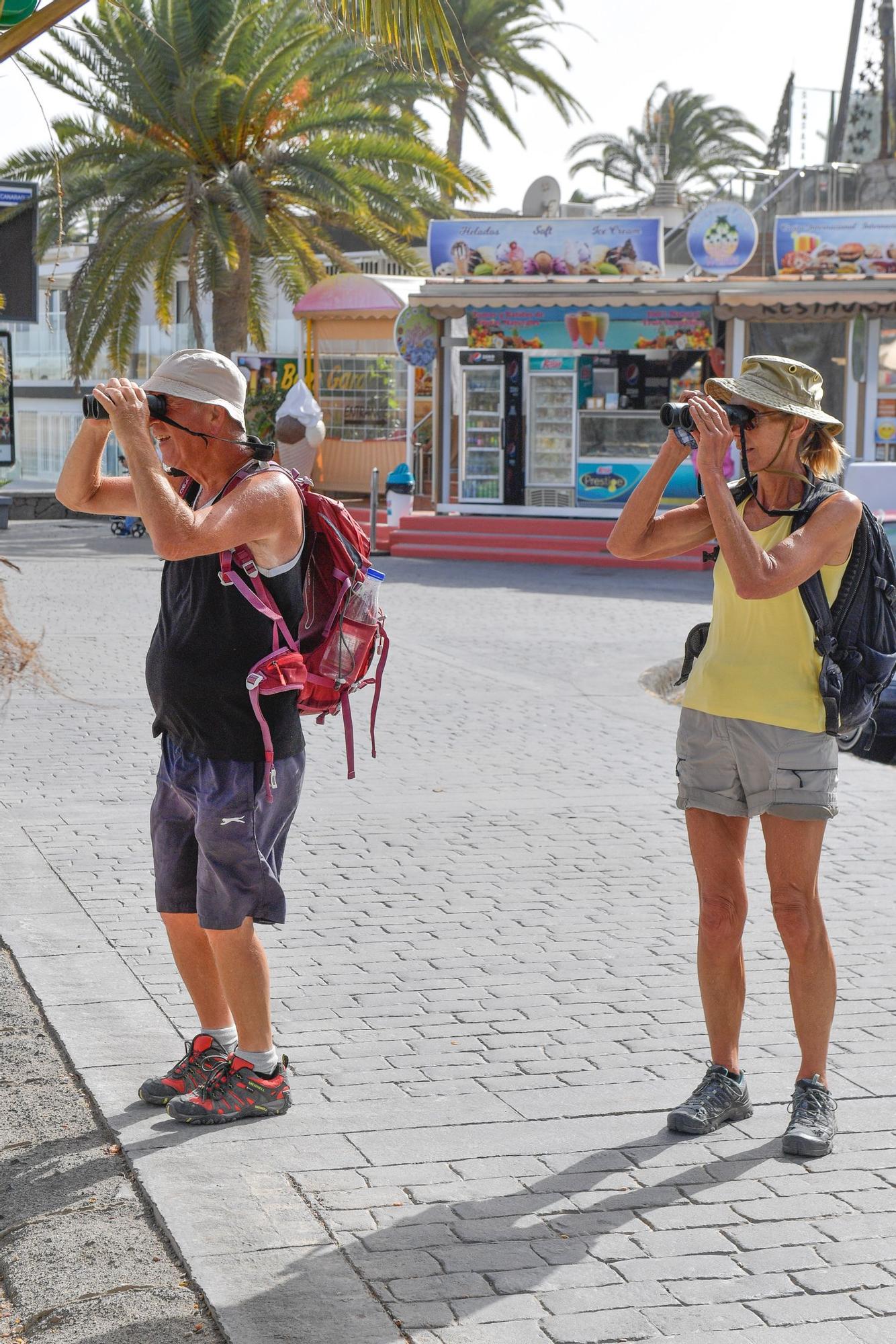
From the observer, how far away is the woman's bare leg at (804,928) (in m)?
3.90

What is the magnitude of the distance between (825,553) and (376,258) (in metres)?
30.7

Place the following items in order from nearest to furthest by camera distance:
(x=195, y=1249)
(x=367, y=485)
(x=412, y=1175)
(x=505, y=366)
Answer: (x=195, y=1249) < (x=412, y=1175) < (x=505, y=366) < (x=367, y=485)

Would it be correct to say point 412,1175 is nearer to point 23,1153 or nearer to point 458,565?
point 23,1153

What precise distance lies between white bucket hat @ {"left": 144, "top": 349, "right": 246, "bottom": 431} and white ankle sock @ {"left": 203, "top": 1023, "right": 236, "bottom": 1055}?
1617mm

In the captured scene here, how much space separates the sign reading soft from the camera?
73.7 ft

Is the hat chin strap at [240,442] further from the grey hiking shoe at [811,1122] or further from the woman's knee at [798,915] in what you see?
the grey hiking shoe at [811,1122]

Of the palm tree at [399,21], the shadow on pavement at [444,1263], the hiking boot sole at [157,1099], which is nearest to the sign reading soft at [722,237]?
the palm tree at [399,21]

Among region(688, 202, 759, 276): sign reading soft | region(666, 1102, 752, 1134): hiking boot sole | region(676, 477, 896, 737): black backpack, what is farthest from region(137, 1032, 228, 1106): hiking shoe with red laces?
region(688, 202, 759, 276): sign reading soft

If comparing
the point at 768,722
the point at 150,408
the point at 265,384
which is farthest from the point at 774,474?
the point at 265,384

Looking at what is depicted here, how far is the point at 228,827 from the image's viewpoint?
12.7ft

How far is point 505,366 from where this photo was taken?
79.5 feet

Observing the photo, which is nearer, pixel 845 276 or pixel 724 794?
pixel 724 794

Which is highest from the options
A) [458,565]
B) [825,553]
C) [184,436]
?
[184,436]

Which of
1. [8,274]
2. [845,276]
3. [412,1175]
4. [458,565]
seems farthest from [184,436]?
[845,276]
